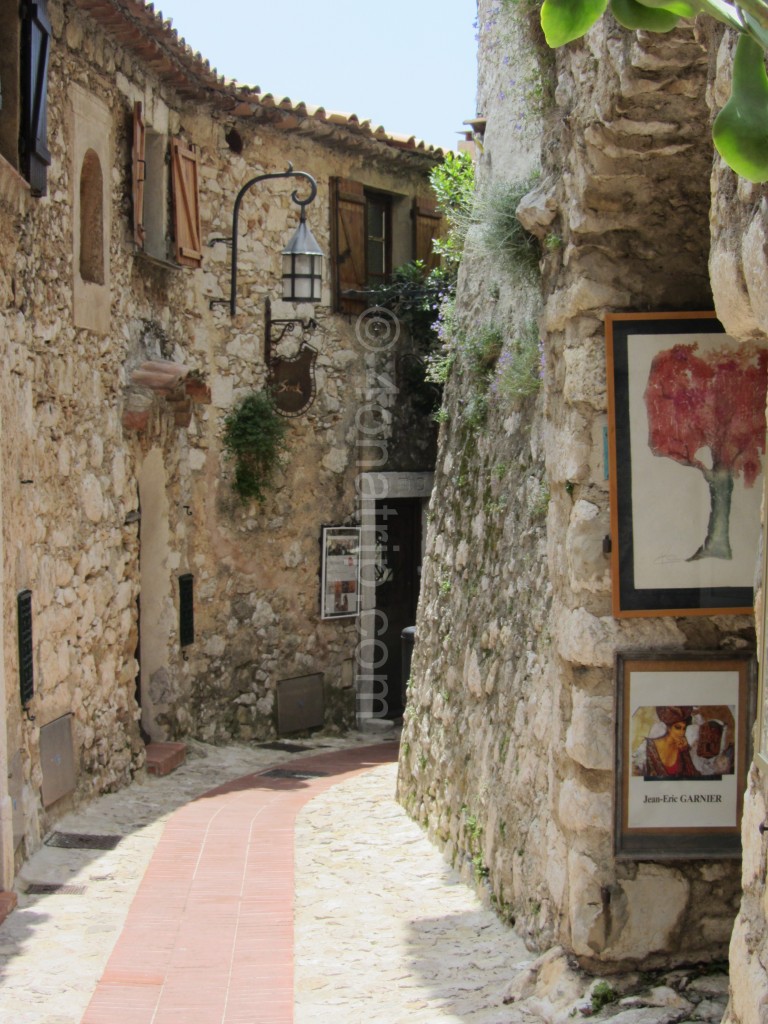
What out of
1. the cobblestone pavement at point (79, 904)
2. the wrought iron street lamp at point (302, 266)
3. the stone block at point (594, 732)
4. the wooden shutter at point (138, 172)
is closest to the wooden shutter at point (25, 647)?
the cobblestone pavement at point (79, 904)

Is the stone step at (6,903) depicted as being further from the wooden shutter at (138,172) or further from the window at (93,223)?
the wooden shutter at (138,172)

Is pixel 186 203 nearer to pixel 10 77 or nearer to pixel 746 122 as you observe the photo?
pixel 10 77

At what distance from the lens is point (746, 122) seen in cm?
159

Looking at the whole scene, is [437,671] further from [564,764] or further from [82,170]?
[82,170]

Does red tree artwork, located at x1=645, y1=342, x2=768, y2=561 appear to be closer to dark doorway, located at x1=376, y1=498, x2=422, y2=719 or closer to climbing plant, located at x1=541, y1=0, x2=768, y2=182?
climbing plant, located at x1=541, y1=0, x2=768, y2=182

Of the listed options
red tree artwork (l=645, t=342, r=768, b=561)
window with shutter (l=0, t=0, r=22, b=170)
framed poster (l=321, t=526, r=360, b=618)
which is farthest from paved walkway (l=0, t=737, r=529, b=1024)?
window with shutter (l=0, t=0, r=22, b=170)

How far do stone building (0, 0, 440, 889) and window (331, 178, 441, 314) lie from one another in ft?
0.09

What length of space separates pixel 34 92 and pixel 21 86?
11 centimetres

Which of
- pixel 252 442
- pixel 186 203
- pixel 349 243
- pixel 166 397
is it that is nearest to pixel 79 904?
pixel 166 397

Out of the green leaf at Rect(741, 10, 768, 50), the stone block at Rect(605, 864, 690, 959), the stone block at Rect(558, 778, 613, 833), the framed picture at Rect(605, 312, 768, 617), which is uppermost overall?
the green leaf at Rect(741, 10, 768, 50)

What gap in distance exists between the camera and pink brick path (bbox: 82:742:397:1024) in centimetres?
561

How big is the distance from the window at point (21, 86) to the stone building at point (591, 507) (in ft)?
8.81

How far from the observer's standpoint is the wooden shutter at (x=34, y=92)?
25.0 feet

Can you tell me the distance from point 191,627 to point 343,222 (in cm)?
448
